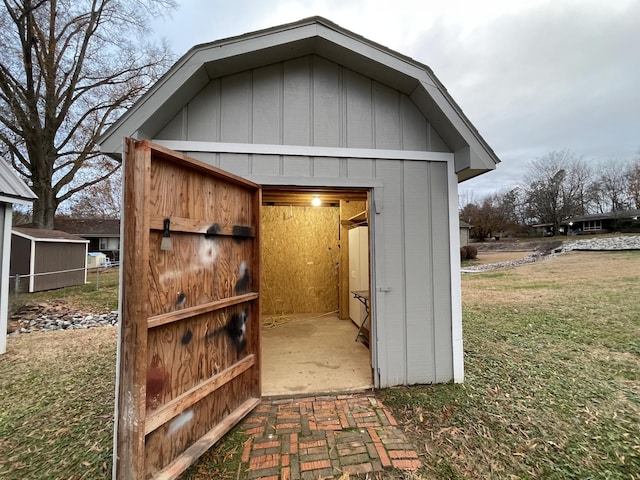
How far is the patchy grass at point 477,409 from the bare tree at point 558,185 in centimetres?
4075

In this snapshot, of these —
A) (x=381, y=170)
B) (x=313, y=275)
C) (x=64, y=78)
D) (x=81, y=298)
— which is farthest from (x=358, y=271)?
(x=64, y=78)

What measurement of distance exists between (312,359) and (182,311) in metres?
2.29

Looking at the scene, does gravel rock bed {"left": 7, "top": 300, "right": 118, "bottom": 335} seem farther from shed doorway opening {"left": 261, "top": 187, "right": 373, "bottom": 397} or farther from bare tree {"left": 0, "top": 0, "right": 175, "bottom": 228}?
bare tree {"left": 0, "top": 0, "right": 175, "bottom": 228}

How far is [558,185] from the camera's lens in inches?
1415

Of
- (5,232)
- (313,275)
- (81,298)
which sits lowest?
(81,298)

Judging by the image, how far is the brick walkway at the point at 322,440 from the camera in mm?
1852

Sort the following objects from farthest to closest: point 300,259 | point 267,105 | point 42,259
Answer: point 42,259, point 300,259, point 267,105

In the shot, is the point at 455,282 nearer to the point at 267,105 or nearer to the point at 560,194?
the point at 267,105

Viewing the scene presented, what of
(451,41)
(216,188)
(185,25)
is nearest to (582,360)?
(216,188)

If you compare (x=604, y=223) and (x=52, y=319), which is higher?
(x=604, y=223)

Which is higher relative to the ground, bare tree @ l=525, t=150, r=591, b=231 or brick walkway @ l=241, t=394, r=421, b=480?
Answer: bare tree @ l=525, t=150, r=591, b=231

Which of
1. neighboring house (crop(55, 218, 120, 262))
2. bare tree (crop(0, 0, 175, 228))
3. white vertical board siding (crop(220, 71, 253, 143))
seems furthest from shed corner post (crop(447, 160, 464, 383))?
neighboring house (crop(55, 218, 120, 262))

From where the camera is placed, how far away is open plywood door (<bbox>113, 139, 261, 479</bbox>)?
1573mm

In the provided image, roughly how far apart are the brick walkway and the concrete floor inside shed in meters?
0.25
